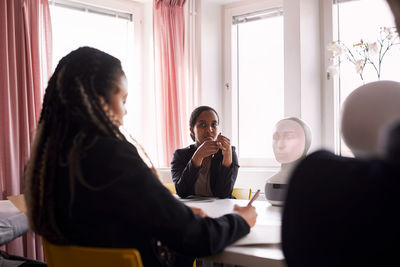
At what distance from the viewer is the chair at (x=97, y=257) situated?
0.85 meters

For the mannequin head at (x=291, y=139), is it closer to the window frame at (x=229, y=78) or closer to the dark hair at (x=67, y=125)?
the dark hair at (x=67, y=125)

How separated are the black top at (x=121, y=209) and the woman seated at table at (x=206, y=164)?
1.43 metres

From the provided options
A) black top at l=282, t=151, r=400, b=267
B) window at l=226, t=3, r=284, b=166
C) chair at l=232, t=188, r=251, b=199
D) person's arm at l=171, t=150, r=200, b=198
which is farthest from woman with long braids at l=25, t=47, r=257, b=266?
window at l=226, t=3, r=284, b=166

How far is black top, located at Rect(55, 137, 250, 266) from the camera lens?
2.95 feet

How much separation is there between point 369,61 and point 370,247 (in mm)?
2824

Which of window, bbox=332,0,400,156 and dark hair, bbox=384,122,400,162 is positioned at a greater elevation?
window, bbox=332,0,400,156

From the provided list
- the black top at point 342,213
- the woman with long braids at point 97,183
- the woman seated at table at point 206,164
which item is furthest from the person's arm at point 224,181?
the black top at point 342,213

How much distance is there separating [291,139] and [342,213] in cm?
133

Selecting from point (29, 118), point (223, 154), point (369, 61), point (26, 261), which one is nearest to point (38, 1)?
point (29, 118)

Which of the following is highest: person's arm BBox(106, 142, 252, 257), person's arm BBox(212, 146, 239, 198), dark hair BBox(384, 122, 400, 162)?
dark hair BBox(384, 122, 400, 162)

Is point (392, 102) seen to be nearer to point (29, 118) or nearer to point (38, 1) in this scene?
point (29, 118)

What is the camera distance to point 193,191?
8.00ft

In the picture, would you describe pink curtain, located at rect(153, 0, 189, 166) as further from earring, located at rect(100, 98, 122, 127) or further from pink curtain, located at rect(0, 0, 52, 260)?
earring, located at rect(100, 98, 122, 127)

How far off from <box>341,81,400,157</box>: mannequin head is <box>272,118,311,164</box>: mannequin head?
1.19 meters
